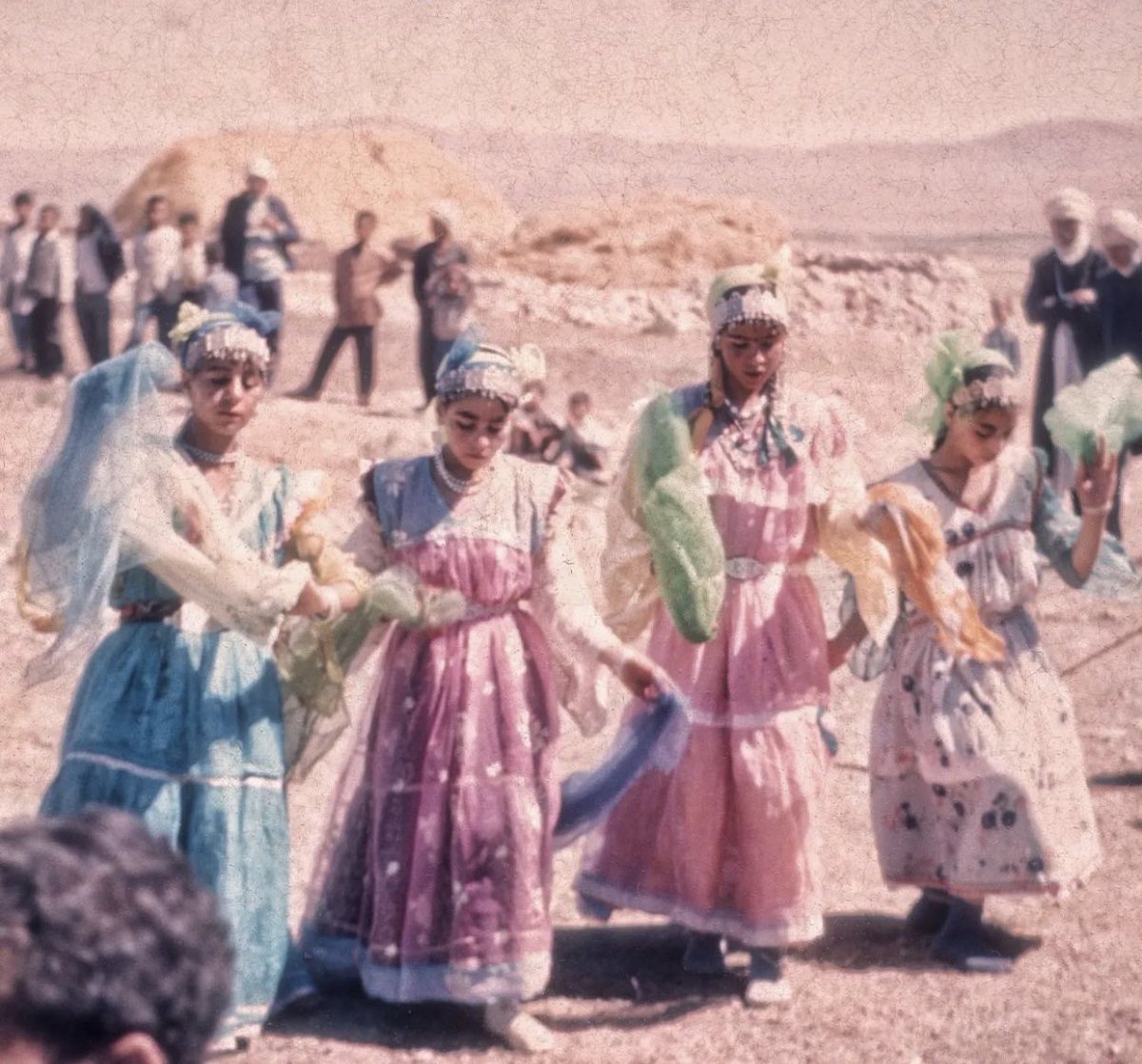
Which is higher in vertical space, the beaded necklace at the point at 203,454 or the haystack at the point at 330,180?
the haystack at the point at 330,180

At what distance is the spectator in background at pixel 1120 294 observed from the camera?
11414 millimetres

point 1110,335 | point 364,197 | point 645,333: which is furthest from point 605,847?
point 364,197

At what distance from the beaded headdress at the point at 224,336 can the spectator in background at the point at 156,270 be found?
9.66m

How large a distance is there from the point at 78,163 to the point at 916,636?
38.8m

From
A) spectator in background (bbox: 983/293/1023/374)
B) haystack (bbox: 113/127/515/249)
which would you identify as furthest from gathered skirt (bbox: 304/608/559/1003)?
haystack (bbox: 113/127/515/249)

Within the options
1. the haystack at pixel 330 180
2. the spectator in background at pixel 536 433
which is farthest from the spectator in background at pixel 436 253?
the haystack at pixel 330 180

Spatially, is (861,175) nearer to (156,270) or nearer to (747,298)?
(156,270)

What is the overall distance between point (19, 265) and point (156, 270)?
65.1 inches

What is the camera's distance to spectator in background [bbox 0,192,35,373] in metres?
16.1

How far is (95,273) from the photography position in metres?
15.5

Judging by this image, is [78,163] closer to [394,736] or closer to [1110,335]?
[1110,335]

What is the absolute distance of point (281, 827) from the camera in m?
5.64

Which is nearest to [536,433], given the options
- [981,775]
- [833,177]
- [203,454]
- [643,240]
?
[981,775]

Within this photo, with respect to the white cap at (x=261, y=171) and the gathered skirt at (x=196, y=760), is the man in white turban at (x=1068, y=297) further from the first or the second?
the gathered skirt at (x=196, y=760)
